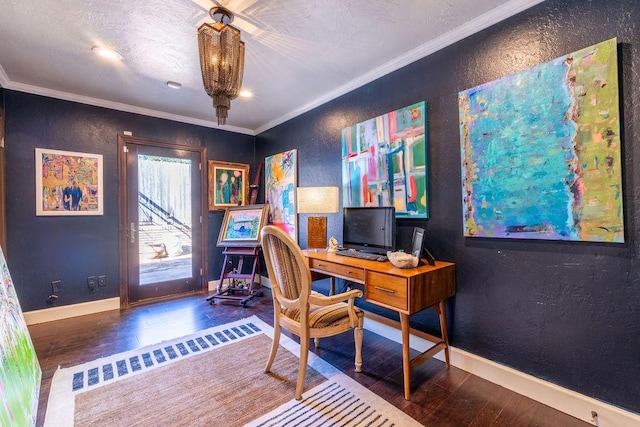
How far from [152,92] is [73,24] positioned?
118 centimetres

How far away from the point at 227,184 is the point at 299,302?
304 centimetres

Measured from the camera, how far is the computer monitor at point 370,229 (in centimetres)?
231

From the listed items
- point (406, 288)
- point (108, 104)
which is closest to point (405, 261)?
point (406, 288)

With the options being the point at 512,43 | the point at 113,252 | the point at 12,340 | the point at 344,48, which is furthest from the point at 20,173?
the point at 512,43

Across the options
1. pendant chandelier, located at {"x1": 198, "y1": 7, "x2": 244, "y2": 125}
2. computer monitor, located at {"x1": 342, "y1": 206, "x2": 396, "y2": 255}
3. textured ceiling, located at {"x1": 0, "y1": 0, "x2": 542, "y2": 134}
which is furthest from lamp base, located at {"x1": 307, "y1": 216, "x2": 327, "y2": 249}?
pendant chandelier, located at {"x1": 198, "y1": 7, "x2": 244, "y2": 125}

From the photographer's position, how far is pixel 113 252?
11.4 feet

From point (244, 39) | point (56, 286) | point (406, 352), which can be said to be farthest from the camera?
point (56, 286)

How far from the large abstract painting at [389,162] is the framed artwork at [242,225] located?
62.6 inches

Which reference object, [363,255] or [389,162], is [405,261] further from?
[389,162]

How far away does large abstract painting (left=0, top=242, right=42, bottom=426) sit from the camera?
126cm

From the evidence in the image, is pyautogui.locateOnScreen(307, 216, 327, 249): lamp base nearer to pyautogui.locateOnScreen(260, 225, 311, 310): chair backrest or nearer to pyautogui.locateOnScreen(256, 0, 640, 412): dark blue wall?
pyautogui.locateOnScreen(256, 0, 640, 412): dark blue wall

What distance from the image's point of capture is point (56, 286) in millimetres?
3143

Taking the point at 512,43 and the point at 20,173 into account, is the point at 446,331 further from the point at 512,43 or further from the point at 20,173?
the point at 20,173

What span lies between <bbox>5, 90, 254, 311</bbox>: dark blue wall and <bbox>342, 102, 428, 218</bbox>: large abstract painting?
2720 millimetres
